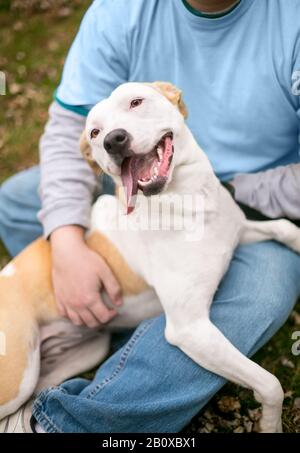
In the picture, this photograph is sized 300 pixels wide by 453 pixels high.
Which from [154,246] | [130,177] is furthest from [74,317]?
[130,177]

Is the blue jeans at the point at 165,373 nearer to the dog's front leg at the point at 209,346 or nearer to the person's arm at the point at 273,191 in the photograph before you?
the dog's front leg at the point at 209,346

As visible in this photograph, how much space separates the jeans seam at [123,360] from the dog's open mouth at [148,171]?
2.31 feet

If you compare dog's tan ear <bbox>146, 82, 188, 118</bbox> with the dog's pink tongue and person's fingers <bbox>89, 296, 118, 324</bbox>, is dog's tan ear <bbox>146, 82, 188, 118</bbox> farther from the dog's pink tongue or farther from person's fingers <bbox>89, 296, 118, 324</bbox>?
person's fingers <bbox>89, 296, 118, 324</bbox>

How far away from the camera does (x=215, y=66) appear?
2252 mm

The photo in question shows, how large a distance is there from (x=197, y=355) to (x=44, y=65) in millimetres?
3246

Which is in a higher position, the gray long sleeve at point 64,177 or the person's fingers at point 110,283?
the gray long sleeve at point 64,177

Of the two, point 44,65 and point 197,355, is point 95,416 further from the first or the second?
point 44,65

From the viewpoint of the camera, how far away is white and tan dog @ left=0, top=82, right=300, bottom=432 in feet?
6.41

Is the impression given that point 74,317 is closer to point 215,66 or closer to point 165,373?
point 165,373

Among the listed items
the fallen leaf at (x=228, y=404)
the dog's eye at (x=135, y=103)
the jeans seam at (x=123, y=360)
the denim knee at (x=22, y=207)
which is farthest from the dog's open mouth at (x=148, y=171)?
the denim knee at (x=22, y=207)

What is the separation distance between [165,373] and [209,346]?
0.75 ft

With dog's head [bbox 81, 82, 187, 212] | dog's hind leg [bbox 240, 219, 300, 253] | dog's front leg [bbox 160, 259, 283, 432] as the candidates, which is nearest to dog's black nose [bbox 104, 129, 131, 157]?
dog's head [bbox 81, 82, 187, 212]

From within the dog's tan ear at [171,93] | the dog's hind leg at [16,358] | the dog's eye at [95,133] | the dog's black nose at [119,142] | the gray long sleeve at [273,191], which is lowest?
the dog's hind leg at [16,358]

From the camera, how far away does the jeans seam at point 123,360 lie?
2.32 m
